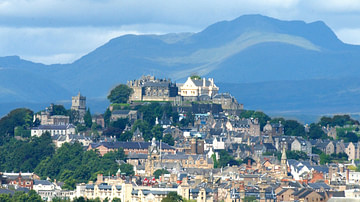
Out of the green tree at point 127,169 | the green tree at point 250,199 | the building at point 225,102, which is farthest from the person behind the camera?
the building at point 225,102

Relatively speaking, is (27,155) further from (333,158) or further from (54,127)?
(333,158)

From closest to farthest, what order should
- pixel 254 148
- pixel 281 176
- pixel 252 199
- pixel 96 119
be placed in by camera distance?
pixel 252 199 < pixel 281 176 < pixel 254 148 < pixel 96 119

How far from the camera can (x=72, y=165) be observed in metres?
131

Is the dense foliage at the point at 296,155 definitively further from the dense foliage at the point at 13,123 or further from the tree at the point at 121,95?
the dense foliage at the point at 13,123

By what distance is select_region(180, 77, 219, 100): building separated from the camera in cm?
16700

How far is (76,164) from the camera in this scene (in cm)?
13125

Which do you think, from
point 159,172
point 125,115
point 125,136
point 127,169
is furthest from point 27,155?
point 159,172

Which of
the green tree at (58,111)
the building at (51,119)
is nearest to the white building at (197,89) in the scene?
the green tree at (58,111)

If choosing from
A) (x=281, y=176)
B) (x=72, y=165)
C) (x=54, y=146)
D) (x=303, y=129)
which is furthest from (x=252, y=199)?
(x=303, y=129)

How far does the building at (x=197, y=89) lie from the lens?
167m

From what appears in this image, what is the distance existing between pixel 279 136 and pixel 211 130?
7978 millimetres

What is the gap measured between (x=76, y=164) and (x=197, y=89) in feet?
131

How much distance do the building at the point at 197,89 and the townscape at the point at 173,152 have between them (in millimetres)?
130

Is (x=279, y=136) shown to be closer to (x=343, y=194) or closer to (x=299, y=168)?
(x=299, y=168)
